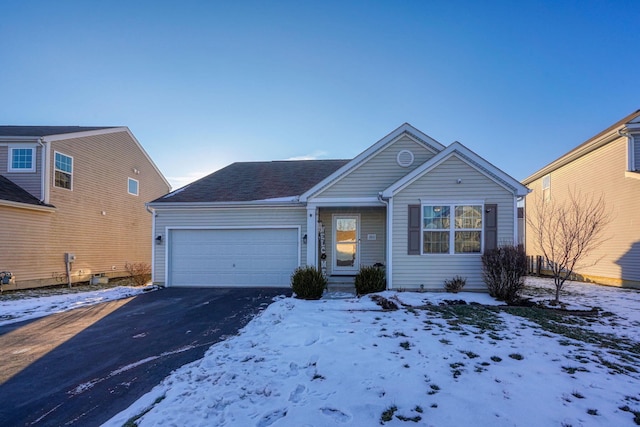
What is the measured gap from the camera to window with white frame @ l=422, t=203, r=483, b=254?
860 cm

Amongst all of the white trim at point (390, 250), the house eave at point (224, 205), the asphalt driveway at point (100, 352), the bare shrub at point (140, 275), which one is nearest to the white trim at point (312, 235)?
the house eave at point (224, 205)

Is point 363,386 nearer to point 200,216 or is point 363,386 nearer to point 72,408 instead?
point 72,408

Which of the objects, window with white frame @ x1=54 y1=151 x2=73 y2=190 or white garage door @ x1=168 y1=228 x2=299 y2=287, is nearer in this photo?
white garage door @ x1=168 y1=228 x2=299 y2=287

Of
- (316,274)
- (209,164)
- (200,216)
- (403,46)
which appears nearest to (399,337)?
(316,274)

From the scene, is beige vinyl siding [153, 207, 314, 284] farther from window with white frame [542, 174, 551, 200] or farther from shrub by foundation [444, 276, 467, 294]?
window with white frame [542, 174, 551, 200]

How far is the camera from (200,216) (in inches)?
426

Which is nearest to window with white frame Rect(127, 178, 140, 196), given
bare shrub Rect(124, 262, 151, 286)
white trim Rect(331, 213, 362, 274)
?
bare shrub Rect(124, 262, 151, 286)

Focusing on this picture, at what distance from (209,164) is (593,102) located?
658 inches

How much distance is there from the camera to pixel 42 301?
8.55m

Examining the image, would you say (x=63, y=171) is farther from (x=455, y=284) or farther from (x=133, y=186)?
(x=455, y=284)

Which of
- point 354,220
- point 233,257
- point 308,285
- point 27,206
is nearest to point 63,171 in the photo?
point 27,206

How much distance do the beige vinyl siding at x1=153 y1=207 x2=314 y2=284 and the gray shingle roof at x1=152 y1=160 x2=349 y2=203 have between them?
0.42 meters

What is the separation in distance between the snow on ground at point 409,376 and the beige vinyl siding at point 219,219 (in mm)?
5012

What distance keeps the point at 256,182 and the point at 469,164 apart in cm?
777
